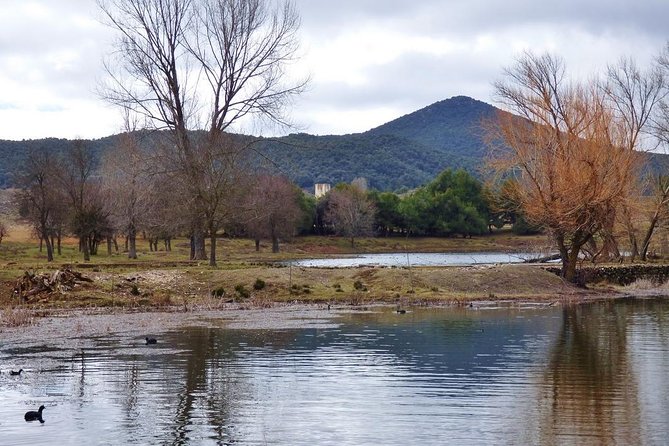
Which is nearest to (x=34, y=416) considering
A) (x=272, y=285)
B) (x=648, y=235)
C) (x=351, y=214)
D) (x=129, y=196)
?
(x=272, y=285)

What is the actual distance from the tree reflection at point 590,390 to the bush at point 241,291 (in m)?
16.3

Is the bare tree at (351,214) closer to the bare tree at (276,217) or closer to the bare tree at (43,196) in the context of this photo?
the bare tree at (276,217)

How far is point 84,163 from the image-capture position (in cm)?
7012

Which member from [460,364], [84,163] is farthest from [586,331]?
[84,163]

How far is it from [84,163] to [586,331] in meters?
49.8

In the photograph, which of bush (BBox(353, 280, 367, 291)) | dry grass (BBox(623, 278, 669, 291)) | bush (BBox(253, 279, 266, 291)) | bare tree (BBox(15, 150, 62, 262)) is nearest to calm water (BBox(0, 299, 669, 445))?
bush (BBox(253, 279, 266, 291))

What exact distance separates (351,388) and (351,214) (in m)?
101

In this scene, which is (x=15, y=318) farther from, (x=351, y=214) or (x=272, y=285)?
(x=351, y=214)

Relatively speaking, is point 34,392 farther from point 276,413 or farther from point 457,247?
point 457,247

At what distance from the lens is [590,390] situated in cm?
1855

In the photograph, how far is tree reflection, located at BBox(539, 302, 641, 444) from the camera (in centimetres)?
1467

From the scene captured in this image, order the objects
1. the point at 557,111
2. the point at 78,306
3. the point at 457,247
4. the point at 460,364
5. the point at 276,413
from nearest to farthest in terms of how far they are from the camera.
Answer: the point at 276,413, the point at 460,364, the point at 78,306, the point at 557,111, the point at 457,247

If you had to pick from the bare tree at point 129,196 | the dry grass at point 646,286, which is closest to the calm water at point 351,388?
the dry grass at point 646,286

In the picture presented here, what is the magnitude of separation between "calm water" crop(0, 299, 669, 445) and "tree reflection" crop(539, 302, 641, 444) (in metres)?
0.04
